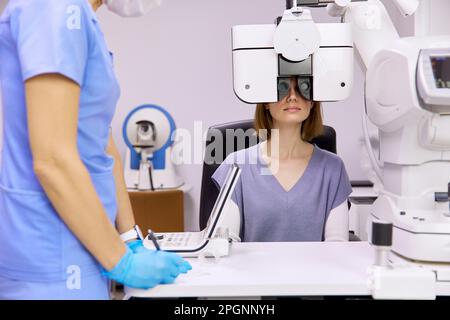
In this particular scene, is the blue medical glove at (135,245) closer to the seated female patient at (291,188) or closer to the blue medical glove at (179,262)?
the blue medical glove at (179,262)

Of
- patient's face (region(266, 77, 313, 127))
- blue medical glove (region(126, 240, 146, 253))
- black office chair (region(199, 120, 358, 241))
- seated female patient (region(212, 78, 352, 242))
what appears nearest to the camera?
blue medical glove (region(126, 240, 146, 253))

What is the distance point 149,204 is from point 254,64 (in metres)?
1.45

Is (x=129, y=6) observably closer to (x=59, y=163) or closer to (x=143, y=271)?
(x=59, y=163)

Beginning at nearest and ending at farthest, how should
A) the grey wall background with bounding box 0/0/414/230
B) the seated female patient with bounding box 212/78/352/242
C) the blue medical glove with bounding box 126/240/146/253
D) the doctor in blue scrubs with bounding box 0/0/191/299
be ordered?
the doctor in blue scrubs with bounding box 0/0/191/299, the blue medical glove with bounding box 126/240/146/253, the seated female patient with bounding box 212/78/352/242, the grey wall background with bounding box 0/0/414/230

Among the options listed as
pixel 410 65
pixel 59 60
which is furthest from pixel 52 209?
pixel 410 65

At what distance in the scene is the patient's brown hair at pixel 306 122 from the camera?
55.2 inches

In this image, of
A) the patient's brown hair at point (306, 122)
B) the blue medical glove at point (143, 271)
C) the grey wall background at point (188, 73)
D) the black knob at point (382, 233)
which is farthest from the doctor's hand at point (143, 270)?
the grey wall background at point (188, 73)

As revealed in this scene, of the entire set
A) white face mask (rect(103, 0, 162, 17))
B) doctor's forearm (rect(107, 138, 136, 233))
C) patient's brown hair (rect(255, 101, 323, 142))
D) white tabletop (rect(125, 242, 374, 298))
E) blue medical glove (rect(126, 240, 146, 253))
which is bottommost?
white tabletop (rect(125, 242, 374, 298))

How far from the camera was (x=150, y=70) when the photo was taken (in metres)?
2.66

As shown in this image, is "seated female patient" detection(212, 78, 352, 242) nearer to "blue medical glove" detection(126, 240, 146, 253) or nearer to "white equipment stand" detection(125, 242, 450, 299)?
"white equipment stand" detection(125, 242, 450, 299)

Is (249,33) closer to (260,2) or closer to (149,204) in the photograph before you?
(149,204)

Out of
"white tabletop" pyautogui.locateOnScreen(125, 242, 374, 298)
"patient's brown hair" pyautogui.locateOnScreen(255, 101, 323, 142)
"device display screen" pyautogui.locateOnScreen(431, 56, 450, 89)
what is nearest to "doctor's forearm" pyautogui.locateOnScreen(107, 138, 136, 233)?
"white tabletop" pyautogui.locateOnScreen(125, 242, 374, 298)

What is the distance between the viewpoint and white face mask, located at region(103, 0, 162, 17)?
0.89 metres

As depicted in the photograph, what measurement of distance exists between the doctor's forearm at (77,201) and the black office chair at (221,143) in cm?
84
